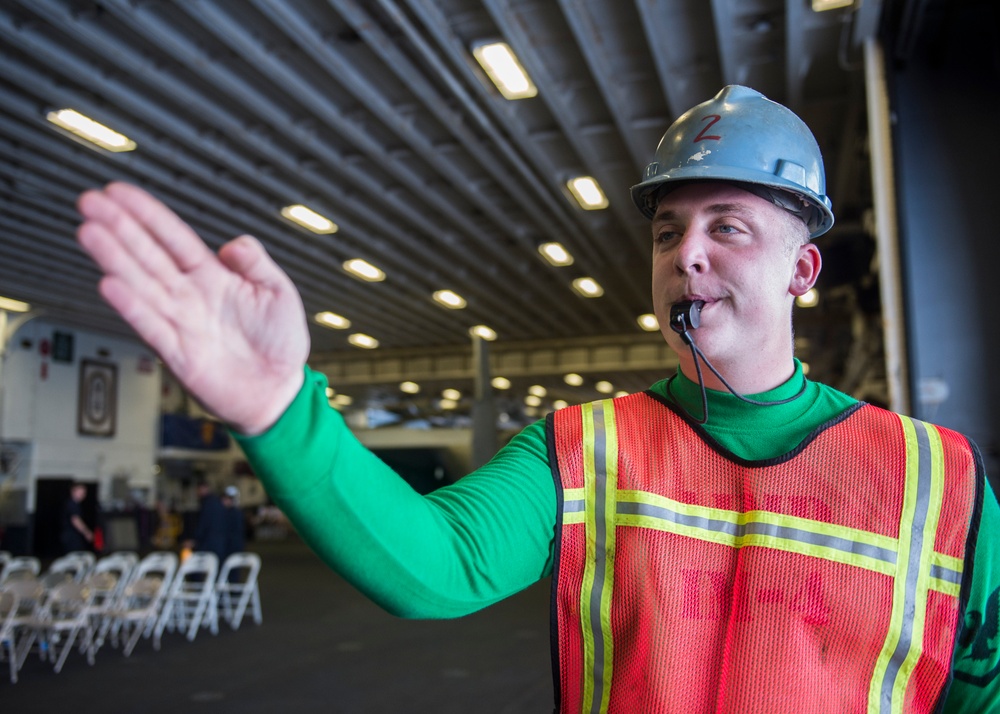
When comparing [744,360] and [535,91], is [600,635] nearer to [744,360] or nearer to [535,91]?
[744,360]

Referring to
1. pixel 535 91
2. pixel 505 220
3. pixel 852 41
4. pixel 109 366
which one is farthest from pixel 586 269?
pixel 109 366

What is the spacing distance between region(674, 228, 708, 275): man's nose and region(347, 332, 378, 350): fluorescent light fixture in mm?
18710

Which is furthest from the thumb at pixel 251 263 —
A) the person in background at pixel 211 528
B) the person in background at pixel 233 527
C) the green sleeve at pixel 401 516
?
the person in background at pixel 233 527

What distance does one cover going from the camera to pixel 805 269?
1486mm

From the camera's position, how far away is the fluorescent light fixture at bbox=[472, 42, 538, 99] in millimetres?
7445

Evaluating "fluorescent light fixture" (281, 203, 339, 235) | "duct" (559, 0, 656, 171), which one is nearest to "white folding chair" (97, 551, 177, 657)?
"fluorescent light fixture" (281, 203, 339, 235)

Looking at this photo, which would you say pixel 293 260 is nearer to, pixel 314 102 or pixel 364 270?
pixel 364 270

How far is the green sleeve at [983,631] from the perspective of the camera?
4.20 feet

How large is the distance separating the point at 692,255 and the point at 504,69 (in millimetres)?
6924

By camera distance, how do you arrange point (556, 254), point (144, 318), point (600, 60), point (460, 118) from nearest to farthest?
point (144, 318), point (600, 60), point (460, 118), point (556, 254)

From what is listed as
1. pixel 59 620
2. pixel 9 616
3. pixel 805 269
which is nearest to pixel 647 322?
pixel 59 620

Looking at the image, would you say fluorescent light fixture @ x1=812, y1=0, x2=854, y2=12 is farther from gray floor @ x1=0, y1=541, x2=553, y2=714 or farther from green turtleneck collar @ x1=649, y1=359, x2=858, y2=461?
green turtleneck collar @ x1=649, y1=359, x2=858, y2=461

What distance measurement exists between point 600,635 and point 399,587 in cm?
40

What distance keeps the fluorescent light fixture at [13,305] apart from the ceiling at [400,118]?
1.58 feet
